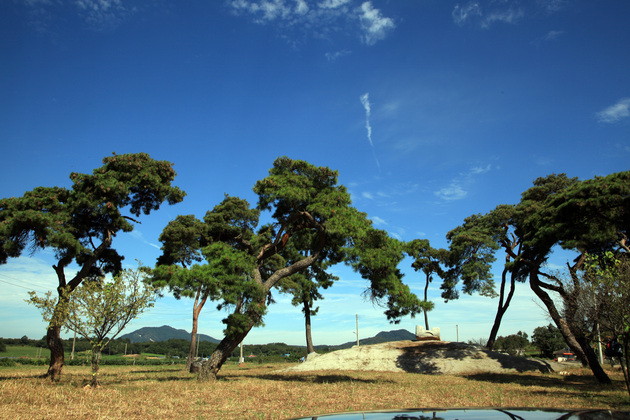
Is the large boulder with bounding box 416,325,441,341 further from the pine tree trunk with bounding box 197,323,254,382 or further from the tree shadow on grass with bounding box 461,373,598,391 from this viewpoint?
the pine tree trunk with bounding box 197,323,254,382

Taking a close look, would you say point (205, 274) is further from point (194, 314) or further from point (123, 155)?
point (194, 314)

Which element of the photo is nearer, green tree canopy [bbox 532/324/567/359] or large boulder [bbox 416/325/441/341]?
large boulder [bbox 416/325/441/341]

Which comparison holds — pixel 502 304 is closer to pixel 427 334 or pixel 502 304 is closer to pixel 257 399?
pixel 427 334

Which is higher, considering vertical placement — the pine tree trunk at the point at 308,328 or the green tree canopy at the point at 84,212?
the green tree canopy at the point at 84,212

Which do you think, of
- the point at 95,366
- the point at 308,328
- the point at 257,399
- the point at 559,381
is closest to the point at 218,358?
the point at 95,366

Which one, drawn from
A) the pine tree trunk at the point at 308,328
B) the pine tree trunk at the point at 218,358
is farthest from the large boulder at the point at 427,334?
the pine tree trunk at the point at 218,358

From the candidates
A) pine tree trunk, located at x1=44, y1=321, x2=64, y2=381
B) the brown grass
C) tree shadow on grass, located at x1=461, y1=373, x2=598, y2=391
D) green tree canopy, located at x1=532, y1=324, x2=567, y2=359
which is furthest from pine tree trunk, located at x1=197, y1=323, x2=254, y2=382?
green tree canopy, located at x1=532, y1=324, x2=567, y2=359

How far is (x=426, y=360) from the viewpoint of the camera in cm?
2486

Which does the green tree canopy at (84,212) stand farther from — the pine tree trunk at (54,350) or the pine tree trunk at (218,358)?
the pine tree trunk at (218,358)

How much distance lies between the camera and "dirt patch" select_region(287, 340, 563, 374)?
2328cm

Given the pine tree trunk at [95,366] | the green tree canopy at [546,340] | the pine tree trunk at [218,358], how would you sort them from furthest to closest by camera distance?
1. the green tree canopy at [546,340]
2. the pine tree trunk at [218,358]
3. the pine tree trunk at [95,366]

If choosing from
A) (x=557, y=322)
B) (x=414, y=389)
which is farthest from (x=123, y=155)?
(x=557, y=322)

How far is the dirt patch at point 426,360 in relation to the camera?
23281 mm

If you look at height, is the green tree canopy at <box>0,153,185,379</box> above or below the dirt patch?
above
